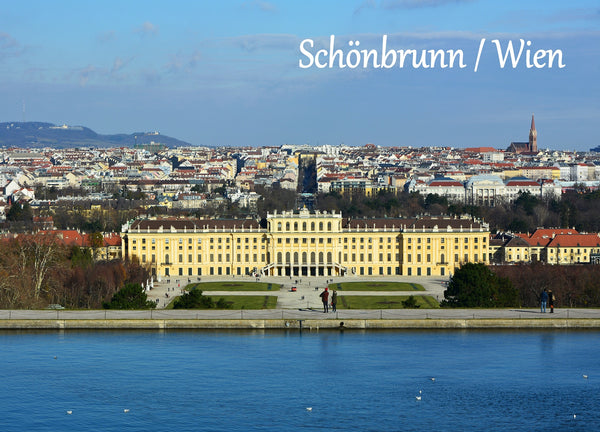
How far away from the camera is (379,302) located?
62.5 m

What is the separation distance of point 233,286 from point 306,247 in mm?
12295

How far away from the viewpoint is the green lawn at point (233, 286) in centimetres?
7169

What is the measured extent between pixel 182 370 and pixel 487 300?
743 inches

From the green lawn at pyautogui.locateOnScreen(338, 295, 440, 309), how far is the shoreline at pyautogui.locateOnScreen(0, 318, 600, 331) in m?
7.78

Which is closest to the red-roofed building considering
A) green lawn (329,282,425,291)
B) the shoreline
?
green lawn (329,282,425,291)

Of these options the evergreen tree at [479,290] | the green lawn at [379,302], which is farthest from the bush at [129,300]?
the evergreen tree at [479,290]

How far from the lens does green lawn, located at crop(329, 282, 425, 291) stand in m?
71.9

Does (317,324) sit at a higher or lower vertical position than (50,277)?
lower

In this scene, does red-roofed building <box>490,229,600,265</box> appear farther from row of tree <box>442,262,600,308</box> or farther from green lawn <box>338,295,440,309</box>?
green lawn <box>338,295,440,309</box>

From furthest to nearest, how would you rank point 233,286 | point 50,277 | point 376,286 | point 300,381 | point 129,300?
point 376,286, point 233,286, point 50,277, point 129,300, point 300,381

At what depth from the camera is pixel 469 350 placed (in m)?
45.2

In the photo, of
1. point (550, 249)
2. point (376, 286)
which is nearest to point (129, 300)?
point (376, 286)

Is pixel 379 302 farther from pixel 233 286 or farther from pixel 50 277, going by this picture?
pixel 50 277

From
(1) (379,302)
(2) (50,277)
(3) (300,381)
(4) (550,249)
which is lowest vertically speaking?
(3) (300,381)
